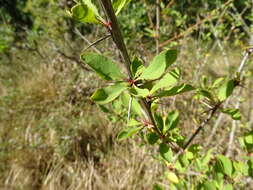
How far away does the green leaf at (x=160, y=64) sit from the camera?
0.31m

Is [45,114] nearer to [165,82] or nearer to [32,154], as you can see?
[32,154]

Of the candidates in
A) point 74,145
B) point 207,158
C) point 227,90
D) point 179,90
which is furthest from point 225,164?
point 74,145

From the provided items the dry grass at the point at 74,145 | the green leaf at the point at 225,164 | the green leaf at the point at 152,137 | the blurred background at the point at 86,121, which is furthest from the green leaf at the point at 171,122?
the dry grass at the point at 74,145

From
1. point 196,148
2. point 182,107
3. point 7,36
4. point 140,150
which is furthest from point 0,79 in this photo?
point 196,148

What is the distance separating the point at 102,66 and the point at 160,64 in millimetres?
85

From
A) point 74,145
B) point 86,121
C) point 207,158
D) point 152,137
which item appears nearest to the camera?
point 152,137

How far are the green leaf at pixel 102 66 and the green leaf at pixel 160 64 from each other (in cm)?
4

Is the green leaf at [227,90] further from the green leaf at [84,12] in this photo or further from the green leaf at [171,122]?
the green leaf at [84,12]

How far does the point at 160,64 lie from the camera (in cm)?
31

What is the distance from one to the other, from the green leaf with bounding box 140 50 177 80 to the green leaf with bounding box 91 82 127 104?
1.5 inches

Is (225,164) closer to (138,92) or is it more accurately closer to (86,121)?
(138,92)

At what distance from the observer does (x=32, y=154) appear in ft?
5.91

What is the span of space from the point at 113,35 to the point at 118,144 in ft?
5.11

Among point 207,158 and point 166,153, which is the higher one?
point 166,153
